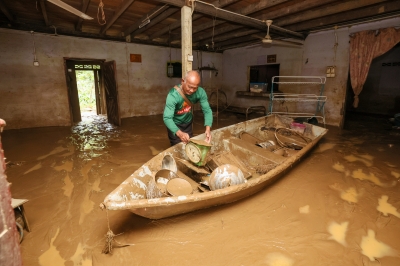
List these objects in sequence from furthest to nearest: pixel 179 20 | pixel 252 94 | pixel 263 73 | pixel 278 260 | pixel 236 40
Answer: pixel 263 73 < pixel 252 94 < pixel 236 40 < pixel 179 20 < pixel 278 260

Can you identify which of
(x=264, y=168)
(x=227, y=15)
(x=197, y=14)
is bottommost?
(x=264, y=168)

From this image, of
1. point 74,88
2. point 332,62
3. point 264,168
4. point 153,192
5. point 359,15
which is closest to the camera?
point 153,192

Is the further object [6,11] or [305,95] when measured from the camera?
[305,95]

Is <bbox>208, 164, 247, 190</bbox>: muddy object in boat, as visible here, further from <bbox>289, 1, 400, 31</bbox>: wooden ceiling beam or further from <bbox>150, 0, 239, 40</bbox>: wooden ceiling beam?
<bbox>289, 1, 400, 31</bbox>: wooden ceiling beam

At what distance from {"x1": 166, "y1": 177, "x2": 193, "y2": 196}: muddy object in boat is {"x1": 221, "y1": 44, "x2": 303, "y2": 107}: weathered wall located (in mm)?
7629

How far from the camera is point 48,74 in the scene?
7238mm

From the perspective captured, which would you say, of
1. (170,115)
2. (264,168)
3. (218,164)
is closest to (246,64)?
(264,168)

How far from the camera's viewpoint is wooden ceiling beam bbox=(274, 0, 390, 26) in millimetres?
4758

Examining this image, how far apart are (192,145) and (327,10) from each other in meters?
5.13

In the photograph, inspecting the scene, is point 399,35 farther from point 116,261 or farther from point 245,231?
point 116,261

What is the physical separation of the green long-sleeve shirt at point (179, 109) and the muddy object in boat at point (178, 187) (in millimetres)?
882

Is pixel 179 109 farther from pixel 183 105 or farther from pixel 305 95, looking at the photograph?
pixel 305 95

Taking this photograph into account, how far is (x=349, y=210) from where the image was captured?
2820 mm

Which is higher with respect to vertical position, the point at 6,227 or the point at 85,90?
the point at 85,90
